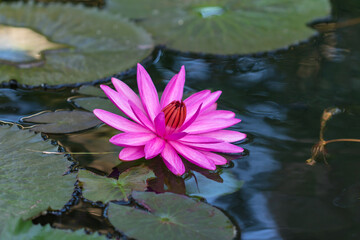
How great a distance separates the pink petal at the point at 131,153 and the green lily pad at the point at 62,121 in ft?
0.96

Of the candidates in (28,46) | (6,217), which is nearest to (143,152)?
(6,217)

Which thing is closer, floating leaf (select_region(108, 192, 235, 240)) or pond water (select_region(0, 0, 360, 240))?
floating leaf (select_region(108, 192, 235, 240))

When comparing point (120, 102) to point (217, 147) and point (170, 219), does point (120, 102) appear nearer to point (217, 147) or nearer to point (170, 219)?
point (217, 147)

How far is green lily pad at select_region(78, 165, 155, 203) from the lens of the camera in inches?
43.9

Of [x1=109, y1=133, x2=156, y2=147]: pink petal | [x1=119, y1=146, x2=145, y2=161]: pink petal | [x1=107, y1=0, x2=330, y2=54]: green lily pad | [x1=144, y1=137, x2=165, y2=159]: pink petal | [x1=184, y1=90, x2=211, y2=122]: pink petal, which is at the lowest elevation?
[x1=119, y1=146, x2=145, y2=161]: pink petal

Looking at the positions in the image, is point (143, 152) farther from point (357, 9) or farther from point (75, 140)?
point (357, 9)

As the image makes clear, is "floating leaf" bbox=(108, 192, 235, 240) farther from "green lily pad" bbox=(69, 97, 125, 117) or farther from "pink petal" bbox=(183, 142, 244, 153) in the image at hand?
"green lily pad" bbox=(69, 97, 125, 117)

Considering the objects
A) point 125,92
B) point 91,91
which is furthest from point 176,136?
point 91,91

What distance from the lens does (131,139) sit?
48.4 inches

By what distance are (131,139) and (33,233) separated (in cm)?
43

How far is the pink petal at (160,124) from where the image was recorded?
1174mm

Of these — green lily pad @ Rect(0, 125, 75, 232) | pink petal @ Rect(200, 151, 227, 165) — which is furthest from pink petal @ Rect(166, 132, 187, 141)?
green lily pad @ Rect(0, 125, 75, 232)

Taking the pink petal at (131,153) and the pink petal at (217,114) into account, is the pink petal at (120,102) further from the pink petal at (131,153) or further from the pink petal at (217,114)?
the pink petal at (217,114)

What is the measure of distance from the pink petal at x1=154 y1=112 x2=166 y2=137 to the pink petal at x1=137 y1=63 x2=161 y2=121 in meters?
0.06
